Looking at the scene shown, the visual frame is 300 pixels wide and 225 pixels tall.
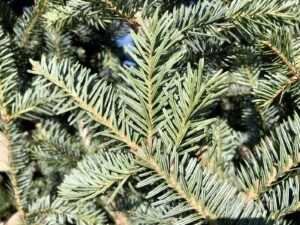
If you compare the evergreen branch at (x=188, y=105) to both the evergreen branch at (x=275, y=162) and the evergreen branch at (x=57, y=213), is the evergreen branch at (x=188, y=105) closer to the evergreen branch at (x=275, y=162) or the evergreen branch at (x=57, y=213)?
the evergreen branch at (x=275, y=162)

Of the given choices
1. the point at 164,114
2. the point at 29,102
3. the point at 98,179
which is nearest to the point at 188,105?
the point at 164,114

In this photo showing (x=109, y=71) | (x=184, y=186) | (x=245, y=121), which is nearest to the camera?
(x=184, y=186)

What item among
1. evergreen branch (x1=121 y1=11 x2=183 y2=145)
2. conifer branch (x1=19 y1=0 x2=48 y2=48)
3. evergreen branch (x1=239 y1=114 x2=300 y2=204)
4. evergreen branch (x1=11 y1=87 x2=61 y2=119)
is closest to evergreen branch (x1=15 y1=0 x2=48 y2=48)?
conifer branch (x1=19 y1=0 x2=48 y2=48)

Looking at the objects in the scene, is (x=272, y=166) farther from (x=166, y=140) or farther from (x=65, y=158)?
(x=65, y=158)

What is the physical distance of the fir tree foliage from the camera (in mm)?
401

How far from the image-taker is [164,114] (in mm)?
400

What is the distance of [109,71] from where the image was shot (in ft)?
2.84

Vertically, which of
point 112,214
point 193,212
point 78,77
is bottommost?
point 112,214

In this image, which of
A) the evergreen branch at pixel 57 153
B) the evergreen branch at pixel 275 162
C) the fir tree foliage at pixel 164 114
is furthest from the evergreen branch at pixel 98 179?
the evergreen branch at pixel 57 153

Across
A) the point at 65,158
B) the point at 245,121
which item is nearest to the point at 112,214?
the point at 65,158

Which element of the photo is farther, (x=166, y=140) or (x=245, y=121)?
(x=245, y=121)

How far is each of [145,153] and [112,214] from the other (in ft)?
1.31

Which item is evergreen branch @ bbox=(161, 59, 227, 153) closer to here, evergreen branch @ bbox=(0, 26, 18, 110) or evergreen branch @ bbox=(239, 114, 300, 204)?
evergreen branch @ bbox=(239, 114, 300, 204)

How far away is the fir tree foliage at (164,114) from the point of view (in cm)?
40
